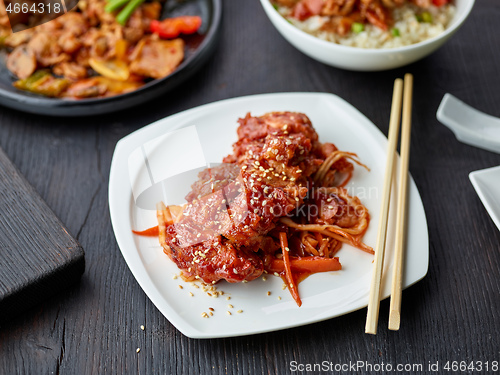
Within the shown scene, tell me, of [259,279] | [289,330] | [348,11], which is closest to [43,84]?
[259,279]

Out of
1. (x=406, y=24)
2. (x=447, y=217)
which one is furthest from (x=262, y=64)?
(x=447, y=217)

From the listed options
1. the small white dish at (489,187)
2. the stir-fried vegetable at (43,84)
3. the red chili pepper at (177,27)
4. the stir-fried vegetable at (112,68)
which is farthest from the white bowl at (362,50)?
the stir-fried vegetable at (43,84)

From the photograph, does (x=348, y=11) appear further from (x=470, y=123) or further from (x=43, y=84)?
(x=43, y=84)

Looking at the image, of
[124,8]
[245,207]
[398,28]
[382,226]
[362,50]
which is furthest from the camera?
[124,8]

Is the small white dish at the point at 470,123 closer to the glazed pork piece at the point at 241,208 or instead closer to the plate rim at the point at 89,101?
the glazed pork piece at the point at 241,208

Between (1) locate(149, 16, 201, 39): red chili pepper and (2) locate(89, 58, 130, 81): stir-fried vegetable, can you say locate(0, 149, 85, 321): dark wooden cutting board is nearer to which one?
(2) locate(89, 58, 130, 81): stir-fried vegetable

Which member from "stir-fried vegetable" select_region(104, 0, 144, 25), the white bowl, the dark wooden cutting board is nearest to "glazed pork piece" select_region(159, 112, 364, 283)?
the dark wooden cutting board

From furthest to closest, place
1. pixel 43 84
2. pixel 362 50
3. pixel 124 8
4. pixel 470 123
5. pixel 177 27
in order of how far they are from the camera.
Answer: pixel 124 8 < pixel 177 27 < pixel 43 84 < pixel 470 123 < pixel 362 50
